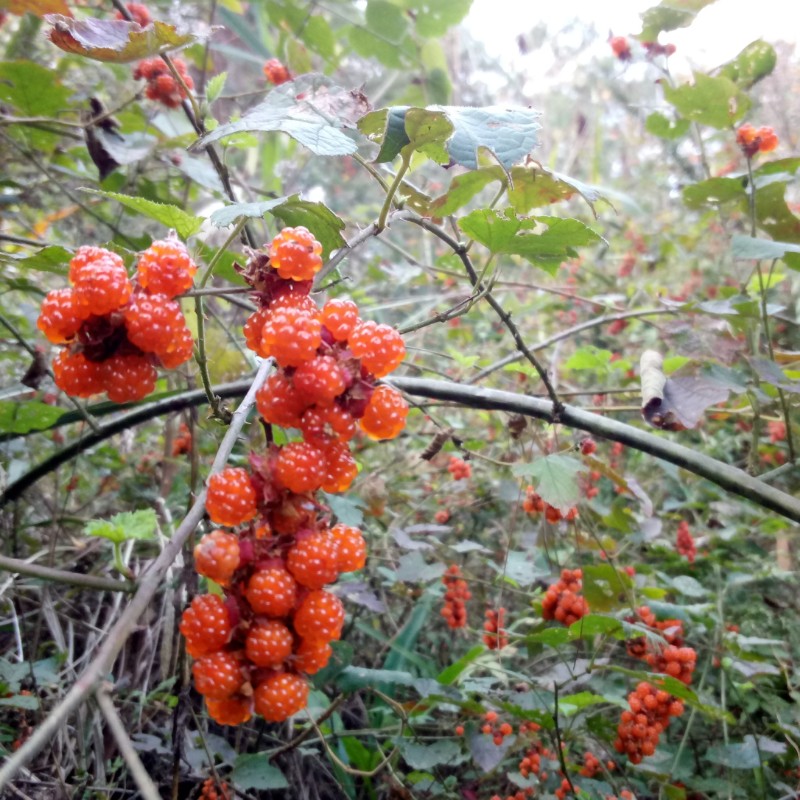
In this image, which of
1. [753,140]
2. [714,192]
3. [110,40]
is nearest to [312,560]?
[110,40]

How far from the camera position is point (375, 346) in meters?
0.56

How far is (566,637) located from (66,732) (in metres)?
0.87

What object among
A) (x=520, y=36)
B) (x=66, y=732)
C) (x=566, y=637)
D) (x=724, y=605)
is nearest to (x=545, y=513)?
(x=566, y=637)

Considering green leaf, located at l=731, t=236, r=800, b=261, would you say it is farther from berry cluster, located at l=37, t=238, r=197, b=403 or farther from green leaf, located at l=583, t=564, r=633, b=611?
berry cluster, located at l=37, t=238, r=197, b=403

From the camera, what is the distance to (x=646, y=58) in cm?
152

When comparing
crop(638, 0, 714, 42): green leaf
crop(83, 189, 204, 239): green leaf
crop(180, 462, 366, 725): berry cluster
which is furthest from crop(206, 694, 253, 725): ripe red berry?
crop(638, 0, 714, 42): green leaf

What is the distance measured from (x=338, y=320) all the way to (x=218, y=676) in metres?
0.31

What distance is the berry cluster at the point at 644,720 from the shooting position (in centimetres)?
105

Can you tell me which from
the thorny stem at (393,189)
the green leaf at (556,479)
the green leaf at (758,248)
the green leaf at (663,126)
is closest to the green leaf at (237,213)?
the thorny stem at (393,189)

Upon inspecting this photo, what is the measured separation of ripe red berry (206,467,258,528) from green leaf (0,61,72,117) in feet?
3.63

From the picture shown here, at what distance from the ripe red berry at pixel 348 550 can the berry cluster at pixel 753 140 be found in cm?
113

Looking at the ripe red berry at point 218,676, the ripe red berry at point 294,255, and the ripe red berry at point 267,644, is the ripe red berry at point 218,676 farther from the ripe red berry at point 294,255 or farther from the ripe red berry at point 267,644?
the ripe red berry at point 294,255

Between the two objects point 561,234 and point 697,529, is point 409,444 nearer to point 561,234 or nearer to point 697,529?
point 697,529

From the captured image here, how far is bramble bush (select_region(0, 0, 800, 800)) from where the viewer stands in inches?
21.1
